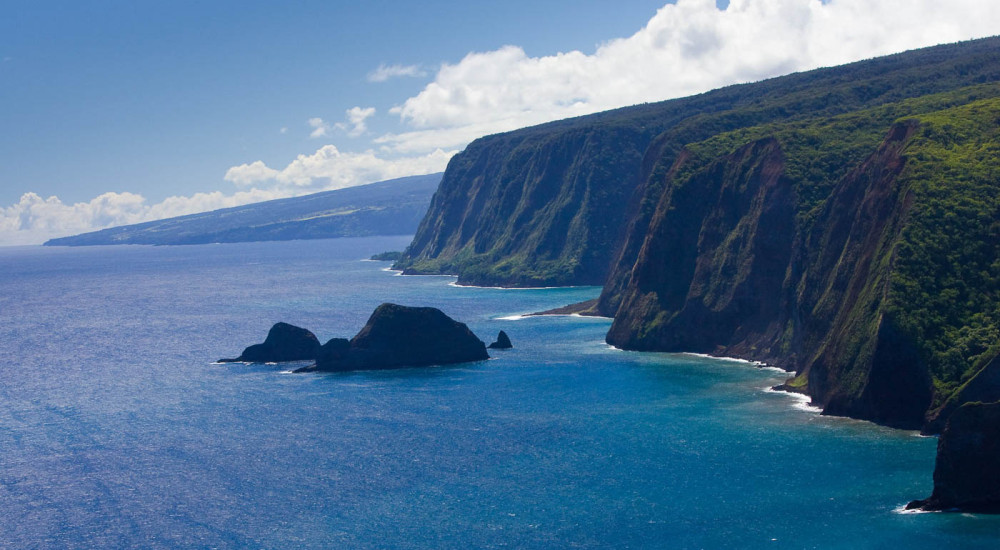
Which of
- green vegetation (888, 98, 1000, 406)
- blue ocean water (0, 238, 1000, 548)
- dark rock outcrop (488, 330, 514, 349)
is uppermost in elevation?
green vegetation (888, 98, 1000, 406)

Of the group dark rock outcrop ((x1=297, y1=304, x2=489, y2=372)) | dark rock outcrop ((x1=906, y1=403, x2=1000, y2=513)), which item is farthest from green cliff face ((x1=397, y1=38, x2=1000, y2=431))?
dark rock outcrop ((x1=297, y1=304, x2=489, y2=372))

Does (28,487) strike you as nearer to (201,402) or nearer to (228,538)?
(228,538)

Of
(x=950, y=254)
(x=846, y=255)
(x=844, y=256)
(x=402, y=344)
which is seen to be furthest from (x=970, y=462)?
(x=402, y=344)

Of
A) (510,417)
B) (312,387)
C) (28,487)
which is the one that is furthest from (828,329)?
Result: (28,487)

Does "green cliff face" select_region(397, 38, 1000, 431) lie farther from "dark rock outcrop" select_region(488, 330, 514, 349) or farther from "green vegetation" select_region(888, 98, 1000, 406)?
"dark rock outcrop" select_region(488, 330, 514, 349)

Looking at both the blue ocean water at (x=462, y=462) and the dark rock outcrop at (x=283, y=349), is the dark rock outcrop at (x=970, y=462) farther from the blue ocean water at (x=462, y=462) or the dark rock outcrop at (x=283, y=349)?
the dark rock outcrop at (x=283, y=349)

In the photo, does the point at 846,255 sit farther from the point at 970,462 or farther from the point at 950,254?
the point at 970,462
